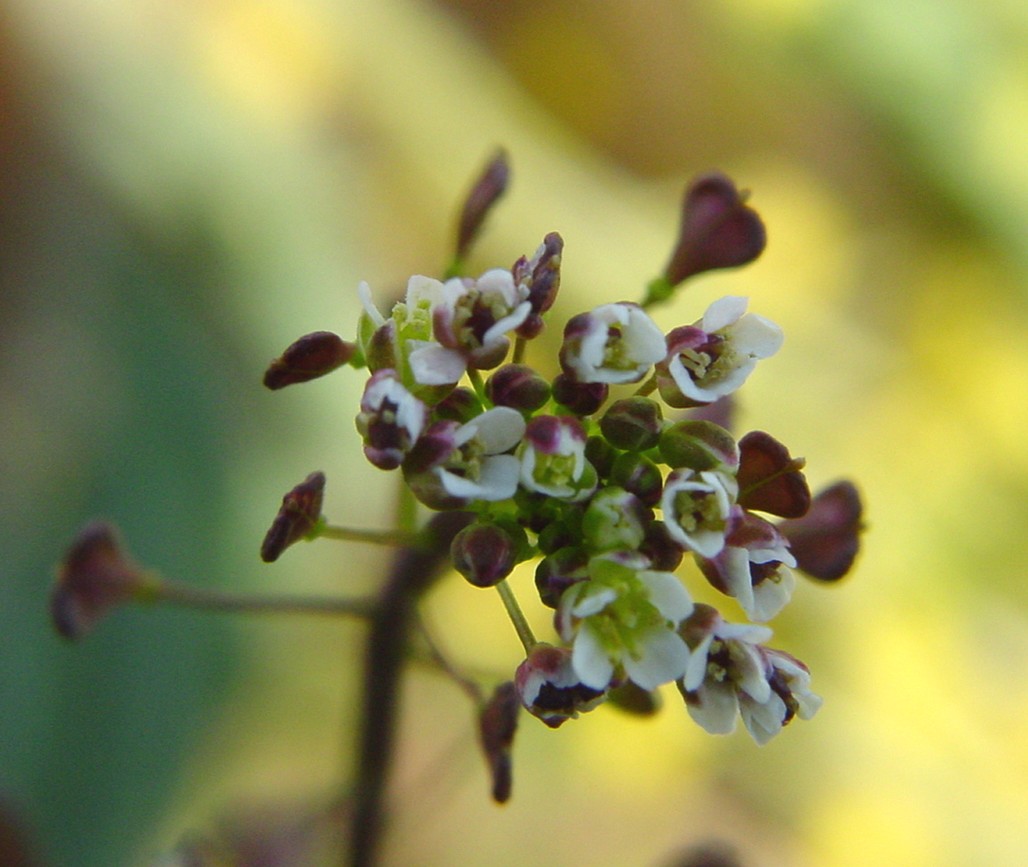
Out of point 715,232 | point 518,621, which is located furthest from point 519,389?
point 715,232

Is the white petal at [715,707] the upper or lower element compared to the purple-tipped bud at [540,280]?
lower

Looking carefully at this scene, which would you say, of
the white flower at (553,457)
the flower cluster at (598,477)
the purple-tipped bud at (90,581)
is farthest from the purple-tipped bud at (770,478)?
the purple-tipped bud at (90,581)

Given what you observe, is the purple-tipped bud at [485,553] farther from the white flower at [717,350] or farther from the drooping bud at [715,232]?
the drooping bud at [715,232]

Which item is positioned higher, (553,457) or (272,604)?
(553,457)

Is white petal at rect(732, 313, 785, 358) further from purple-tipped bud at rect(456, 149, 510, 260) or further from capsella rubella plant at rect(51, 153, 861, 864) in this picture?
purple-tipped bud at rect(456, 149, 510, 260)

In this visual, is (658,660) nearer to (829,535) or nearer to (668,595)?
(668,595)
